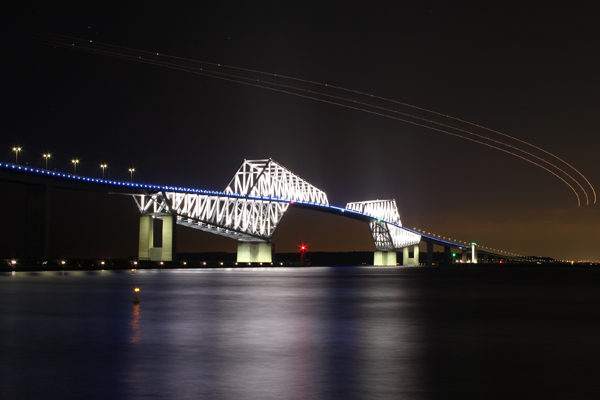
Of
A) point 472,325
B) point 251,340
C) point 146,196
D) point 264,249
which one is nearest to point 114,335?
point 251,340

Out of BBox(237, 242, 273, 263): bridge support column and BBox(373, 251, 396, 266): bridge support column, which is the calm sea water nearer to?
BBox(237, 242, 273, 263): bridge support column

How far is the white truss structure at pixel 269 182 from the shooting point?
154 meters

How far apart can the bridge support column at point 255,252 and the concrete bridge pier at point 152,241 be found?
122ft

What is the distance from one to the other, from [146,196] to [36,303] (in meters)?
88.7

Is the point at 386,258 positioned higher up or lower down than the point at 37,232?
lower down

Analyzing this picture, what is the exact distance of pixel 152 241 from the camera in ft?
354

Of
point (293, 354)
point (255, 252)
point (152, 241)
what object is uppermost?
point (152, 241)

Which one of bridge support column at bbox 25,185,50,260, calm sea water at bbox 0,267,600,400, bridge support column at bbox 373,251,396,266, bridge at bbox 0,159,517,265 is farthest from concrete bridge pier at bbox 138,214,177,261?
bridge support column at bbox 373,251,396,266

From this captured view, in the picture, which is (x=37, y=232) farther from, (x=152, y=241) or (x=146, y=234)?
(x=152, y=241)

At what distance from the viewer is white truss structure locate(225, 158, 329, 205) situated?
507ft

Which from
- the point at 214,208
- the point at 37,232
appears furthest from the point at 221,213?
the point at 37,232

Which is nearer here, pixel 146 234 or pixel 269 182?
pixel 146 234

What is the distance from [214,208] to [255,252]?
18545mm

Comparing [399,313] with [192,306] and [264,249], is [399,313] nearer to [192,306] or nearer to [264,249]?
[192,306]
